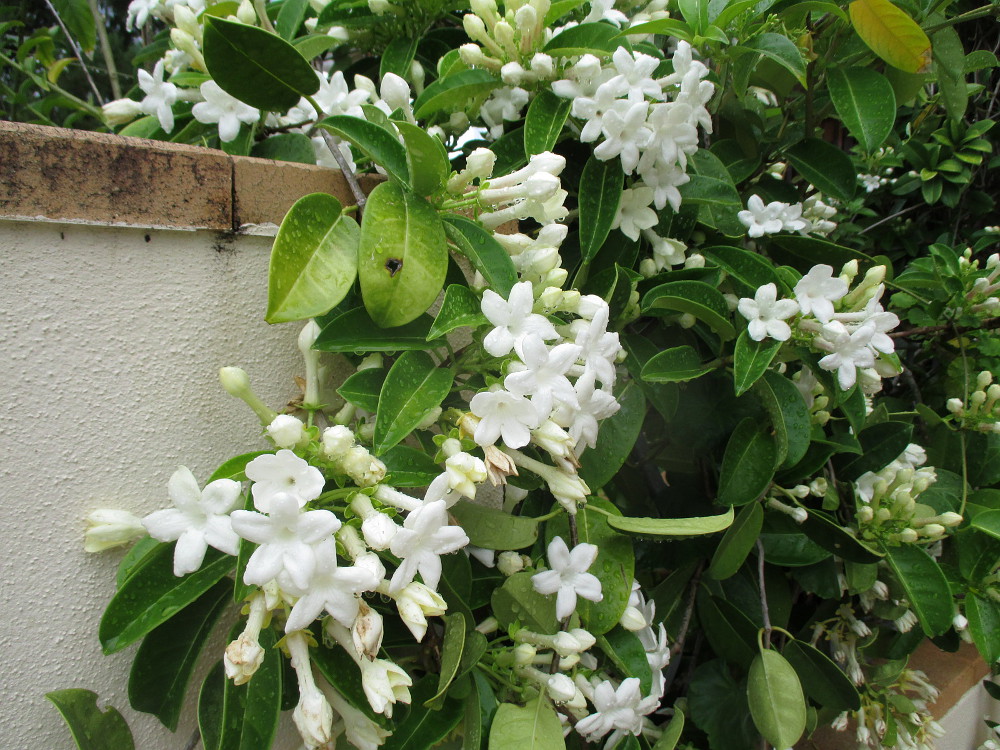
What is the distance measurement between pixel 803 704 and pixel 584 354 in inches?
27.9

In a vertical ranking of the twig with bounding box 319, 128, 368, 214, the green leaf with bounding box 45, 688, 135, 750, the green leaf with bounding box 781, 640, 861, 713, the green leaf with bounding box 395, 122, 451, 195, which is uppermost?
the green leaf with bounding box 395, 122, 451, 195

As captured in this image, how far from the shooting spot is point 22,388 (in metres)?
0.78

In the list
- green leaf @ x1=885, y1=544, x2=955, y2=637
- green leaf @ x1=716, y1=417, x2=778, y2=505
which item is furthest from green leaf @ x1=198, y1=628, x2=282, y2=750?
green leaf @ x1=885, y1=544, x2=955, y2=637

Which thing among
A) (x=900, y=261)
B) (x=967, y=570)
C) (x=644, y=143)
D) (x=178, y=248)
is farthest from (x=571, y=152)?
(x=900, y=261)

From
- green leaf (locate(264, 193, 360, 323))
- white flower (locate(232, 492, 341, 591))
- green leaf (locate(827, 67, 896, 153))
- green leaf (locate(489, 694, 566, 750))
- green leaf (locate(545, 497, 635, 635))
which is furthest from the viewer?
green leaf (locate(827, 67, 896, 153))

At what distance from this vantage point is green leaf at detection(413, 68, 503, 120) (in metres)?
1.04

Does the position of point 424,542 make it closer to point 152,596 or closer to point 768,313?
point 152,596

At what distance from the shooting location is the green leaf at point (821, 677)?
1198 millimetres

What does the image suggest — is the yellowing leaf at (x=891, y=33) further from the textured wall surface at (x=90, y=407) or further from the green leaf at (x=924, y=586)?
the textured wall surface at (x=90, y=407)

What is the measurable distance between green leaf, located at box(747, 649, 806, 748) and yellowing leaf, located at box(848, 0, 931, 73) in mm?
1019

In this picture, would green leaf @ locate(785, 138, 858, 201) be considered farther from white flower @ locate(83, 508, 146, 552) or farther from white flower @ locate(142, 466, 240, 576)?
white flower @ locate(83, 508, 146, 552)

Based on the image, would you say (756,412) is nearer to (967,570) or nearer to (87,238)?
(967,570)

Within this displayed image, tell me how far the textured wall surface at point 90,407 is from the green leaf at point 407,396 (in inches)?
10.7

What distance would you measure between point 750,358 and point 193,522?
834 mm
